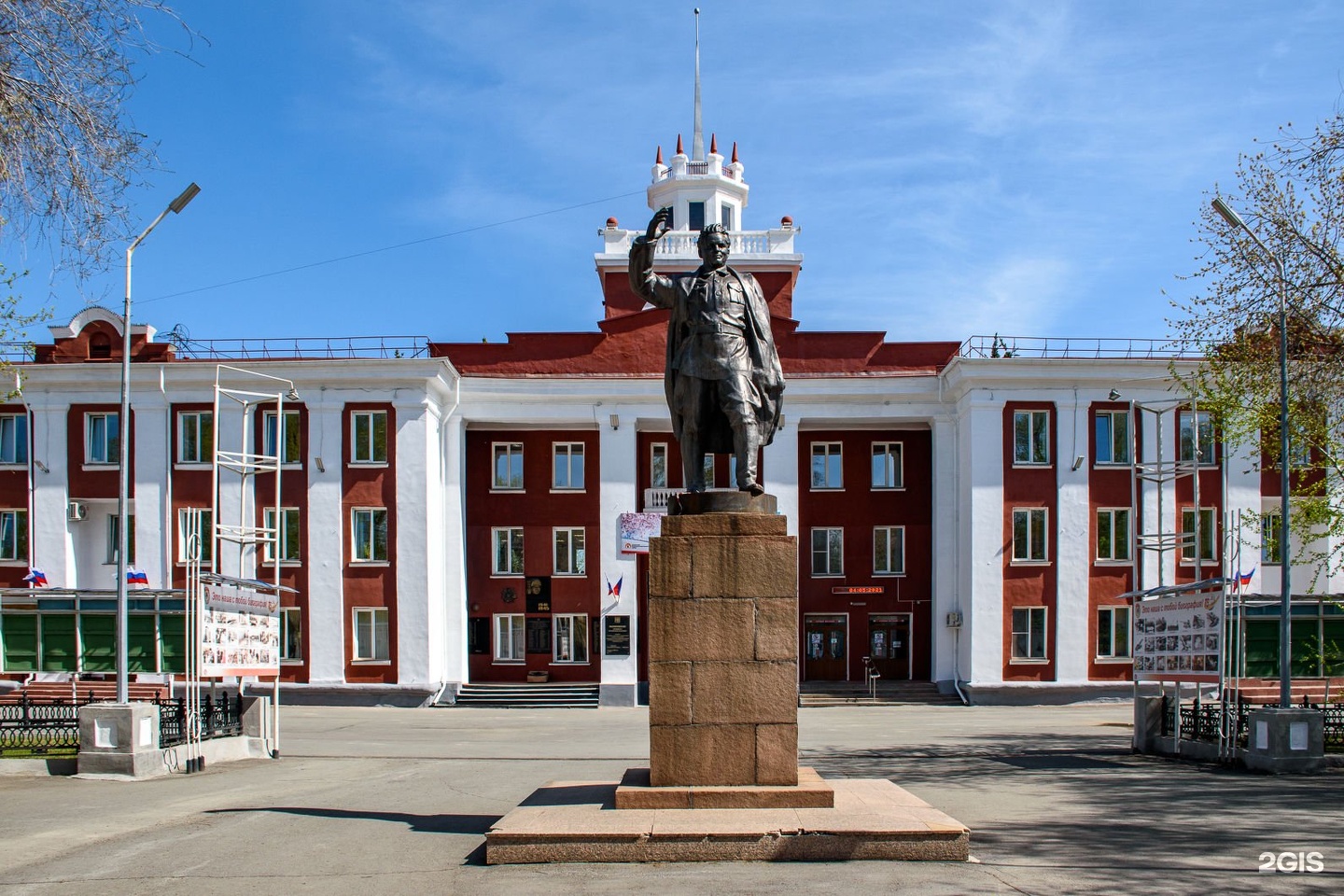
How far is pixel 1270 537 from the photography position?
32469mm

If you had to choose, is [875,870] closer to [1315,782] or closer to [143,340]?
[1315,782]

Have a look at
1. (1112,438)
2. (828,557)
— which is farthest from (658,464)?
(1112,438)

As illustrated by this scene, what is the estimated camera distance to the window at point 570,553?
37.8m

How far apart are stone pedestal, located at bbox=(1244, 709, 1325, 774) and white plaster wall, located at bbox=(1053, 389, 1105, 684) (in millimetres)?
18719

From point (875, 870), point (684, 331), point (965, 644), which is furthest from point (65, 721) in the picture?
point (965, 644)

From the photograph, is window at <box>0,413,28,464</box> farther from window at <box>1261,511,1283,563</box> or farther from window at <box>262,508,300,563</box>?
window at <box>1261,511,1283,563</box>

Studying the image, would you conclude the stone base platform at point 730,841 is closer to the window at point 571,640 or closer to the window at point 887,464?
the window at point 571,640

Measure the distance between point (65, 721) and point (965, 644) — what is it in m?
25.3

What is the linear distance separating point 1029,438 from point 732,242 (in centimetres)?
1233

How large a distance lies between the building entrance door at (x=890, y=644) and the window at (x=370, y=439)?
16.2 metres

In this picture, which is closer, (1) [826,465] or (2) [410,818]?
(2) [410,818]

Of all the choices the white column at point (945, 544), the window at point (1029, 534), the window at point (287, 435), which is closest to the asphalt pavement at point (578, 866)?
the window at point (1029, 534)

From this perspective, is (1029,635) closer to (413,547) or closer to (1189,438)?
(1189,438)

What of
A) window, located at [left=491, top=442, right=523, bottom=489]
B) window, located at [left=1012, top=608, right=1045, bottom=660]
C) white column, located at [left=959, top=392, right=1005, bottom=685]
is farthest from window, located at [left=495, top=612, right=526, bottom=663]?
window, located at [left=1012, top=608, right=1045, bottom=660]
